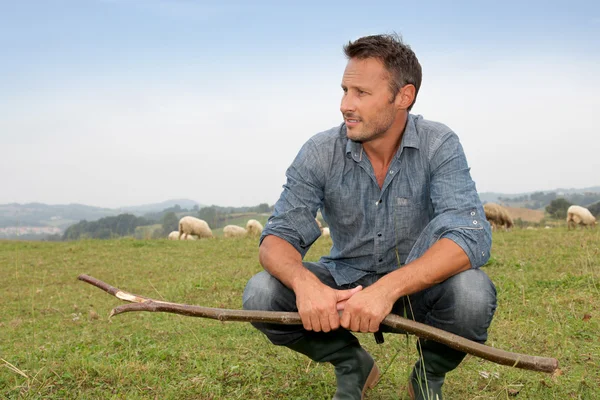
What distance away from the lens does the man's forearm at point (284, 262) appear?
3066 millimetres

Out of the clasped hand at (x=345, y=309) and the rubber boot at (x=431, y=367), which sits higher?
the clasped hand at (x=345, y=309)

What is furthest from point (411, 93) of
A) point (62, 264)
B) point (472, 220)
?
point (62, 264)

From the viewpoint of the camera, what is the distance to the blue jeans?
10.1ft

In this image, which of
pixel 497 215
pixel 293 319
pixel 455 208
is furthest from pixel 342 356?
pixel 497 215

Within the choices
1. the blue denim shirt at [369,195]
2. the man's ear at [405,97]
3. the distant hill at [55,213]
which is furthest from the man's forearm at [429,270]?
the distant hill at [55,213]

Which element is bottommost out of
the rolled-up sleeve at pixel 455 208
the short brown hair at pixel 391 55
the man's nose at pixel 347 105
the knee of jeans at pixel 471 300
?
the knee of jeans at pixel 471 300

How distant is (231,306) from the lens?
708cm

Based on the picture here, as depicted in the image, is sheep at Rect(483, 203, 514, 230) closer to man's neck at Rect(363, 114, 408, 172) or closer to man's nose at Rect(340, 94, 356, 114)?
man's neck at Rect(363, 114, 408, 172)

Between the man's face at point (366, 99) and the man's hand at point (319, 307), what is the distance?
0.97 meters

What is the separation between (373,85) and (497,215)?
16.0 m

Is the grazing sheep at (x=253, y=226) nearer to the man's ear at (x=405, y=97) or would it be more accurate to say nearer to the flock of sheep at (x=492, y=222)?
the flock of sheep at (x=492, y=222)

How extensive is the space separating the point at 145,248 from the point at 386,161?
10819mm

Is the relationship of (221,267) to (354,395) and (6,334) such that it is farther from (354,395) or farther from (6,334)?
(354,395)

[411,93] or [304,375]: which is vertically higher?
[411,93]
